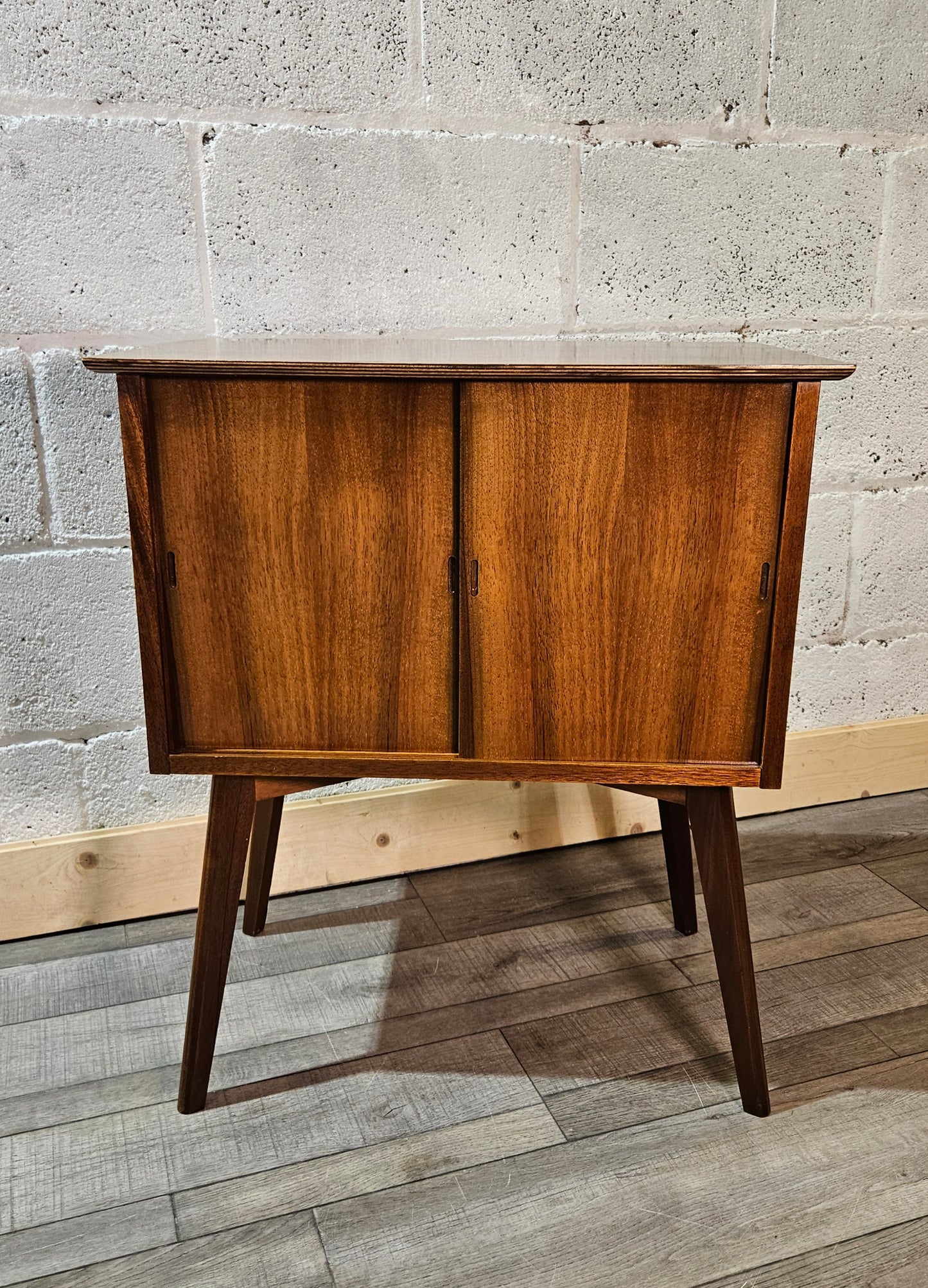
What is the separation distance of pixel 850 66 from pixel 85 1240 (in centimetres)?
199

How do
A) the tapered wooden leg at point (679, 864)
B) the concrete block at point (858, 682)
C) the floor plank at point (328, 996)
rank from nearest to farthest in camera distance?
the floor plank at point (328, 996) → the tapered wooden leg at point (679, 864) → the concrete block at point (858, 682)

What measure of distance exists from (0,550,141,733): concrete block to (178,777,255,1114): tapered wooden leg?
49 centimetres

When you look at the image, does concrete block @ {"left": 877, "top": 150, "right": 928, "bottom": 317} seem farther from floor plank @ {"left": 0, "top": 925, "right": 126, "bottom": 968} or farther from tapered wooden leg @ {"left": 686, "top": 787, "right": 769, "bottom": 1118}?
floor plank @ {"left": 0, "top": 925, "right": 126, "bottom": 968}

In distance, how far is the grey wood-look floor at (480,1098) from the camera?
112 centimetres

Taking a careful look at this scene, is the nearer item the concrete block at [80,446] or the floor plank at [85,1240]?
the floor plank at [85,1240]

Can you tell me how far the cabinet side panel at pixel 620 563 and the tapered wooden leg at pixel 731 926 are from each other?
0.24 feet

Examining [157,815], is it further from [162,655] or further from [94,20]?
[94,20]

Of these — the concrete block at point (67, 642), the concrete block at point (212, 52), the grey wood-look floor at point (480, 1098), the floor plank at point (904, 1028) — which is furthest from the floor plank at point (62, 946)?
the concrete block at point (212, 52)

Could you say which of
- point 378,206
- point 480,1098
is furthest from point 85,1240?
point 378,206

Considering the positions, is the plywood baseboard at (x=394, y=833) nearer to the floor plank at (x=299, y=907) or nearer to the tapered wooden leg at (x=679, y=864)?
the floor plank at (x=299, y=907)

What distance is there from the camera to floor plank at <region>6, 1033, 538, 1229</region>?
1.21 metres

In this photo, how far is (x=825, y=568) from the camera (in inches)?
77.5

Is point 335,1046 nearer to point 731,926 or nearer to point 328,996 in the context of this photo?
point 328,996

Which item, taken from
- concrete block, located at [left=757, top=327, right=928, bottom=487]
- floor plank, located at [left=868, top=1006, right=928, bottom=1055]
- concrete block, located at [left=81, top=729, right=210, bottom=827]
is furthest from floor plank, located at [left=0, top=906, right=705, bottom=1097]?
concrete block, located at [left=757, top=327, right=928, bottom=487]
